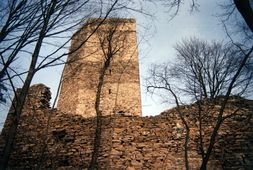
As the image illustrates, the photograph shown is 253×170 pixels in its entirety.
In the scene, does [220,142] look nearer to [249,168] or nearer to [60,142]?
[249,168]

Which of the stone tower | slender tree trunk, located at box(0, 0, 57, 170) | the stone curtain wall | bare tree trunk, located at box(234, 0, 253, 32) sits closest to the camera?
slender tree trunk, located at box(0, 0, 57, 170)

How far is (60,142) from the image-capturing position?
938 cm

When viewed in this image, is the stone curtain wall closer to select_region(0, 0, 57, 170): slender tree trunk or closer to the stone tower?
select_region(0, 0, 57, 170): slender tree trunk

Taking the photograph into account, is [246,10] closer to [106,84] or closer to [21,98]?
[21,98]

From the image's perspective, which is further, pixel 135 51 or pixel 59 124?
pixel 135 51

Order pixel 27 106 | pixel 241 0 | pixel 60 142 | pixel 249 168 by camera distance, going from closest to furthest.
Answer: pixel 241 0 < pixel 249 168 < pixel 60 142 < pixel 27 106

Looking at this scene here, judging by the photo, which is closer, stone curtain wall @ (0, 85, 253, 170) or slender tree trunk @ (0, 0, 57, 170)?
slender tree trunk @ (0, 0, 57, 170)

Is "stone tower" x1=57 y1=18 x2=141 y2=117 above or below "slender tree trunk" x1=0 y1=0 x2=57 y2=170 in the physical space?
above

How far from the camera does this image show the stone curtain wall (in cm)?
850

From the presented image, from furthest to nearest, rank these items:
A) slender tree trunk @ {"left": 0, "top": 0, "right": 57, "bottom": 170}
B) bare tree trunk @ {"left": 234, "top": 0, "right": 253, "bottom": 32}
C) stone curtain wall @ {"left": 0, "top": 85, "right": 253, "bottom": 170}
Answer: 1. stone curtain wall @ {"left": 0, "top": 85, "right": 253, "bottom": 170}
2. bare tree trunk @ {"left": 234, "top": 0, "right": 253, "bottom": 32}
3. slender tree trunk @ {"left": 0, "top": 0, "right": 57, "bottom": 170}

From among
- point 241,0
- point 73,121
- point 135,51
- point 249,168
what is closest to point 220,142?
point 249,168

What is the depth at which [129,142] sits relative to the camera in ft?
29.5

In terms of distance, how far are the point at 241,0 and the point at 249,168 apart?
5.33 meters

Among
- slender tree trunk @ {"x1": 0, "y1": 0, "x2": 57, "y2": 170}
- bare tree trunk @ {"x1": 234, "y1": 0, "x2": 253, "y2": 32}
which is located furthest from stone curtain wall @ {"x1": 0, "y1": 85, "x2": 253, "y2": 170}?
bare tree trunk @ {"x1": 234, "y1": 0, "x2": 253, "y2": 32}
